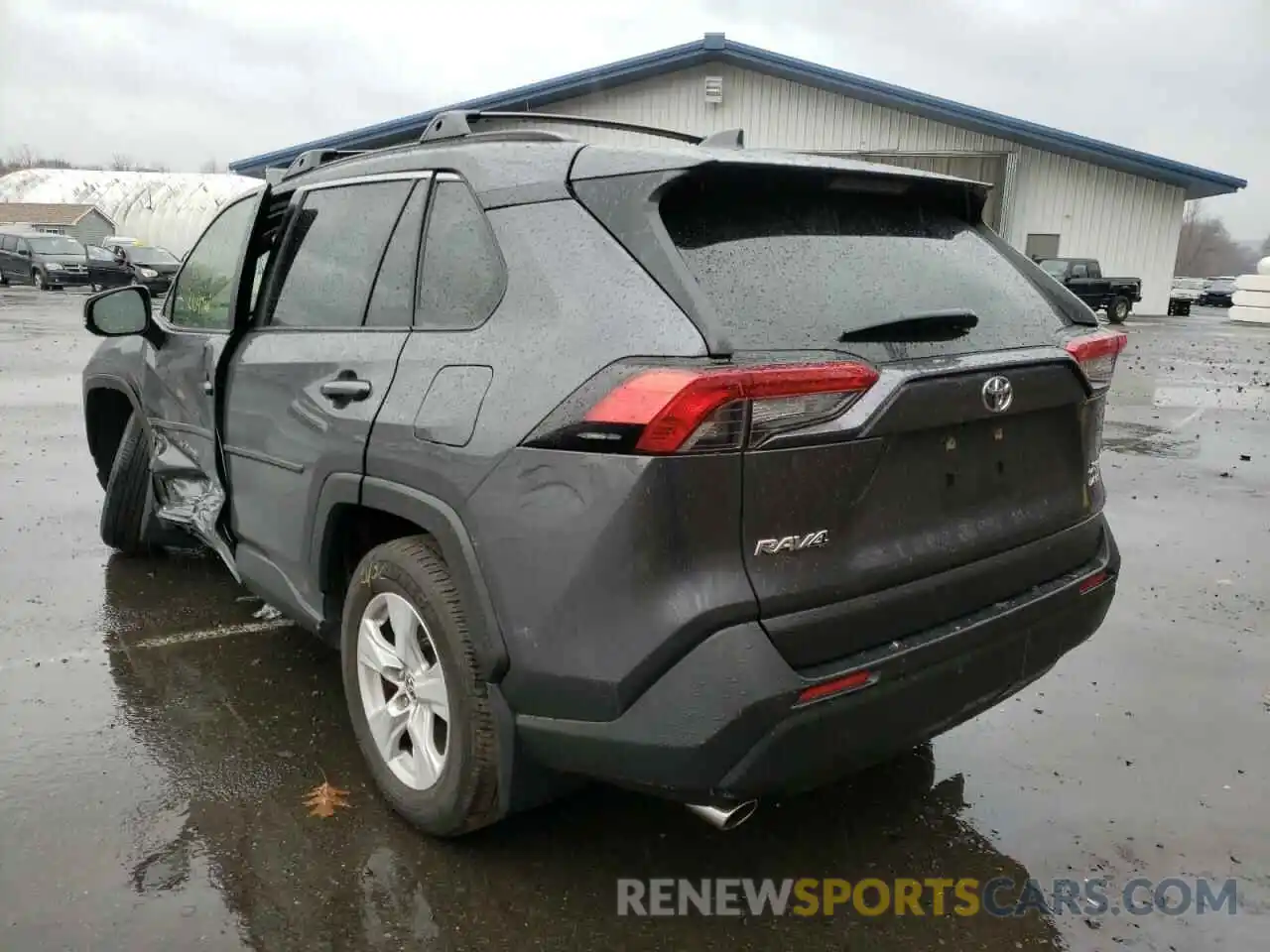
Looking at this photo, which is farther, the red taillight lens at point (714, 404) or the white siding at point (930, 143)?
the white siding at point (930, 143)

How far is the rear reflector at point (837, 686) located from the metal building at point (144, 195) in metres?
39.4

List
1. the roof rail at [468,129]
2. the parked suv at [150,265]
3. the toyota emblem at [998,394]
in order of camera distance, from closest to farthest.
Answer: the toyota emblem at [998,394] < the roof rail at [468,129] < the parked suv at [150,265]

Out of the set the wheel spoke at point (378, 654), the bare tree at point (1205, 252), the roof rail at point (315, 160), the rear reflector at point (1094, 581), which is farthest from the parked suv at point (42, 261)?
the bare tree at point (1205, 252)

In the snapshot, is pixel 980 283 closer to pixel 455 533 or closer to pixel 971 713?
pixel 971 713

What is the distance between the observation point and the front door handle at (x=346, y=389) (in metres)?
2.80

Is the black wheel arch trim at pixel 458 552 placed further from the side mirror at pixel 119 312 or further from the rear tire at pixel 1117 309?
the rear tire at pixel 1117 309

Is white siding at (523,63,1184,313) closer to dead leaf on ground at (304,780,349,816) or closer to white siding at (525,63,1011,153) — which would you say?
white siding at (525,63,1011,153)

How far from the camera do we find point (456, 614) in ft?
7.97

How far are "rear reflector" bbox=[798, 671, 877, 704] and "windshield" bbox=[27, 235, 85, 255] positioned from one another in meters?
36.0

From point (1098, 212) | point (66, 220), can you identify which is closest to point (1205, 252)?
point (1098, 212)

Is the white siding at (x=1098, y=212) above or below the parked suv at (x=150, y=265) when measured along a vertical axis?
above

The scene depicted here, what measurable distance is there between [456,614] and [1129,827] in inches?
83.1

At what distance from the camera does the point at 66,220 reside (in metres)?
55.9

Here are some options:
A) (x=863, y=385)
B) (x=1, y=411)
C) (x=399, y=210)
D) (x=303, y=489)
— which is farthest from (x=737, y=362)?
(x=1, y=411)
